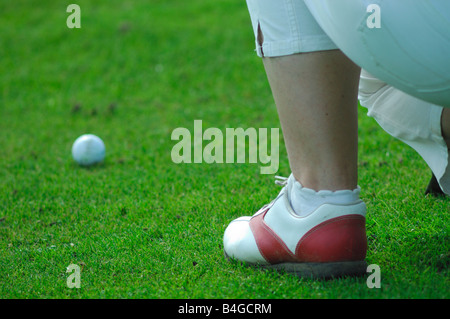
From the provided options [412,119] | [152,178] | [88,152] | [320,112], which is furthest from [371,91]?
[88,152]

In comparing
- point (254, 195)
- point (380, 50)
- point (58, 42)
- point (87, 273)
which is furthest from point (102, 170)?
point (58, 42)

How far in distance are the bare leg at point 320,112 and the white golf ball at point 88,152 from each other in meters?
2.23

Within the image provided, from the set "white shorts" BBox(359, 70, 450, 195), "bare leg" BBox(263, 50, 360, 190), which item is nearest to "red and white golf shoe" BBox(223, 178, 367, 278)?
"bare leg" BBox(263, 50, 360, 190)

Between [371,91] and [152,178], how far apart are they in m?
1.57

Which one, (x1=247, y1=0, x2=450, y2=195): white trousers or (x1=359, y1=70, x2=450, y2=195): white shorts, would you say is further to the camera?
(x1=359, y1=70, x2=450, y2=195): white shorts

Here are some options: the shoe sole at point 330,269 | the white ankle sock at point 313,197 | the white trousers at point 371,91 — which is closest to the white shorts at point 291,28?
the white trousers at point 371,91

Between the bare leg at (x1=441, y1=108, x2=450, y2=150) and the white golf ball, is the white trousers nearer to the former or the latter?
the bare leg at (x1=441, y1=108, x2=450, y2=150)

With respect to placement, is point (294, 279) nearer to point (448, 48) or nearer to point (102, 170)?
point (448, 48)

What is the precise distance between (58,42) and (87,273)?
18.8 ft

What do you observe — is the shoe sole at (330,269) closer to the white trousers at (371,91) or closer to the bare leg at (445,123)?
the white trousers at (371,91)

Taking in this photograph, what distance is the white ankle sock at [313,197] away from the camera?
1.64 metres

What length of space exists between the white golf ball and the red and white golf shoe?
209cm

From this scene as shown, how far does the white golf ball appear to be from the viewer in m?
3.58

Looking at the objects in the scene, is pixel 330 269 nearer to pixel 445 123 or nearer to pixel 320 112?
pixel 320 112
